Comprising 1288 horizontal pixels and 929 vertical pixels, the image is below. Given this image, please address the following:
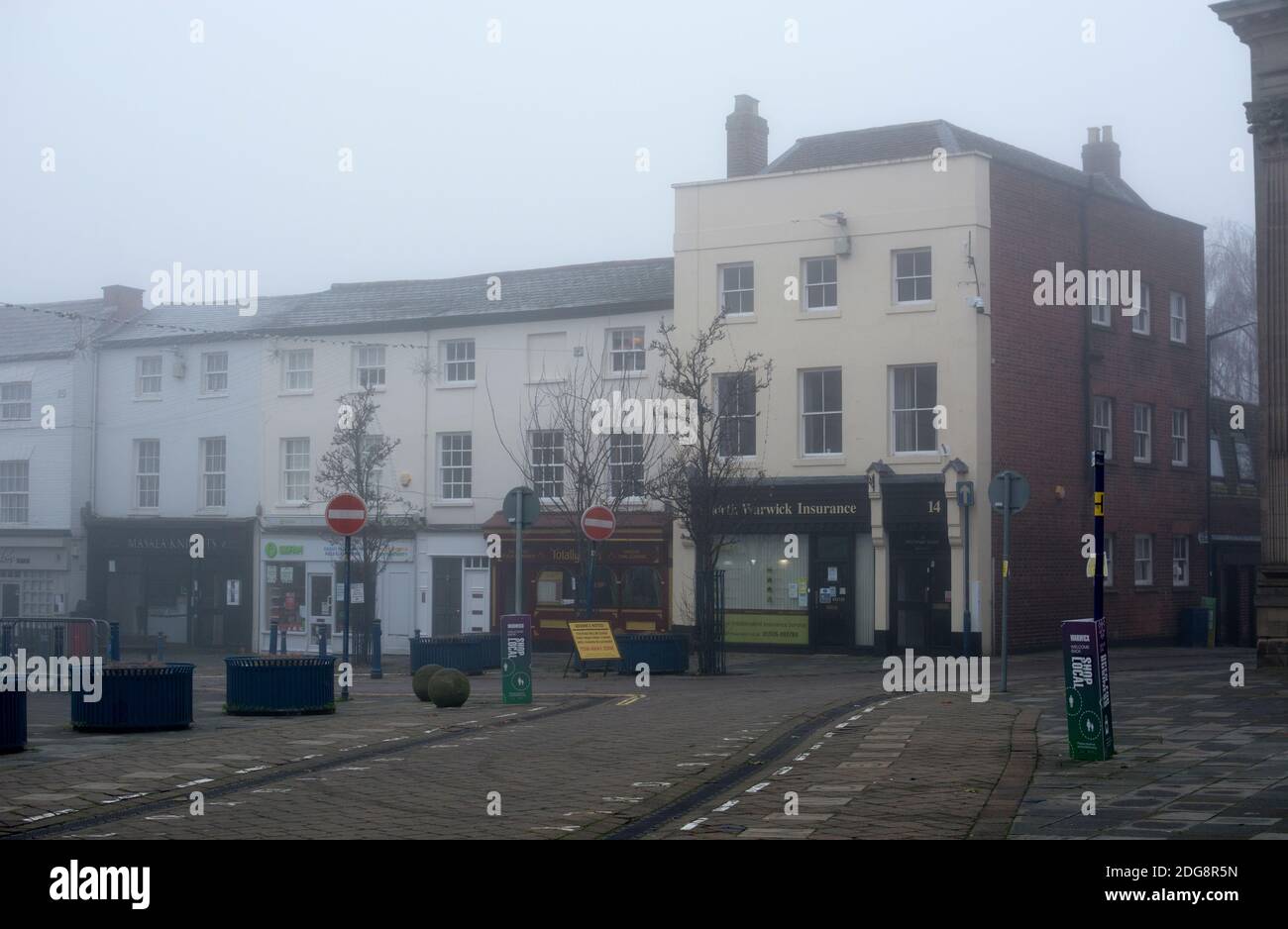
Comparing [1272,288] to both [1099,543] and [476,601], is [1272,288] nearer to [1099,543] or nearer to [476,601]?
[1099,543]

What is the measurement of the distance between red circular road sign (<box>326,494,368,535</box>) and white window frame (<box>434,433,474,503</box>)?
19146 millimetres

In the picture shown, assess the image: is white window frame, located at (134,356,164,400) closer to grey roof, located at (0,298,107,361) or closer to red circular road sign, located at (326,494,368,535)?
grey roof, located at (0,298,107,361)

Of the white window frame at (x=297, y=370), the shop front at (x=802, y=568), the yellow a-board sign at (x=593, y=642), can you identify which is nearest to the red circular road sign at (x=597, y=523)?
the yellow a-board sign at (x=593, y=642)

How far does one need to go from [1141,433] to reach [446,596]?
1868 cm

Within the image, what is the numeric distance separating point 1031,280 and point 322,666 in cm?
2098

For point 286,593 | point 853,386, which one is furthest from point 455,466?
point 853,386

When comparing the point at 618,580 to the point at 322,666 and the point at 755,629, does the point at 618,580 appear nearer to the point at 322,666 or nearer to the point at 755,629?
the point at 755,629

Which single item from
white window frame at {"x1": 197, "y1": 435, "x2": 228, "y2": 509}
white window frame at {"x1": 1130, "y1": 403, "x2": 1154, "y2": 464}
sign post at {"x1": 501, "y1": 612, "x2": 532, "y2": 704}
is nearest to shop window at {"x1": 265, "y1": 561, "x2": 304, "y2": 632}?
white window frame at {"x1": 197, "y1": 435, "x2": 228, "y2": 509}

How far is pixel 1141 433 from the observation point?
3925 centimetres

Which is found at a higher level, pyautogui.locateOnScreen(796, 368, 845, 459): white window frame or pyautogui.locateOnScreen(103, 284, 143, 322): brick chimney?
pyautogui.locateOnScreen(103, 284, 143, 322): brick chimney

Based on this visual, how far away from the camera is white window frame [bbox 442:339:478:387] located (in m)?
41.5

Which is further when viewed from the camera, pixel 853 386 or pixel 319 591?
pixel 319 591

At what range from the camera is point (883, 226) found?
34562mm
